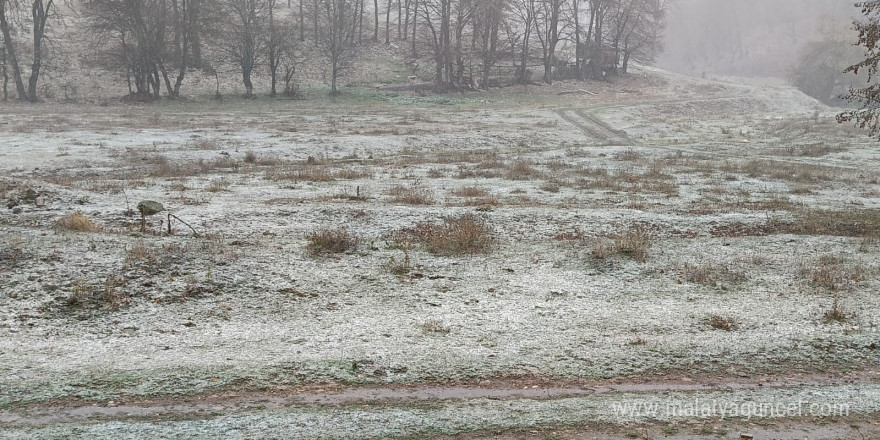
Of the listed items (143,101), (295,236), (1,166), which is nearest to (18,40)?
(143,101)

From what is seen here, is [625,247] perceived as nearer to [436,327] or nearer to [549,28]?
[436,327]

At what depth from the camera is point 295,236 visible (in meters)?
12.9

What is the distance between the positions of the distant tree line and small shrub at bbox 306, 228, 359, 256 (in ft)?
137

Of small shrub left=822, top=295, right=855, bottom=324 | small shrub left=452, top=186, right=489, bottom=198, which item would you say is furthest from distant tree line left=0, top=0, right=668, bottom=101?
small shrub left=822, top=295, right=855, bottom=324

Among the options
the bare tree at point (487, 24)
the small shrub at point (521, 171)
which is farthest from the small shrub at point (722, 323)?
the bare tree at point (487, 24)

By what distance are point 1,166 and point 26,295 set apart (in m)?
15.4

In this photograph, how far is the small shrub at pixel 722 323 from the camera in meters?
8.51

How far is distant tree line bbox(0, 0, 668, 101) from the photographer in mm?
47456

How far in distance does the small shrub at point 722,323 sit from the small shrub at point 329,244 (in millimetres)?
6368

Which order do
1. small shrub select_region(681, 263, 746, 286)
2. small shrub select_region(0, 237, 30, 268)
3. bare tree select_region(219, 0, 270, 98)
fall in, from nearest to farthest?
1. small shrub select_region(0, 237, 30, 268)
2. small shrub select_region(681, 263, 746, 286)
3. bare tree select_region(219, 0, 270, 98)

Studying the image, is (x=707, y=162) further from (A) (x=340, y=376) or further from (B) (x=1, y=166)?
(B) (x=1, y=166)

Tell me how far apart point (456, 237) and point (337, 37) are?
170ft

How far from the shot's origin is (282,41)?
52844mm

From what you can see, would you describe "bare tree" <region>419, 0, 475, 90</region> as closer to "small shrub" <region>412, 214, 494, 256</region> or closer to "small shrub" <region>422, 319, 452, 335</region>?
"small shrub" <region>412, 214, 494, 256</region>
